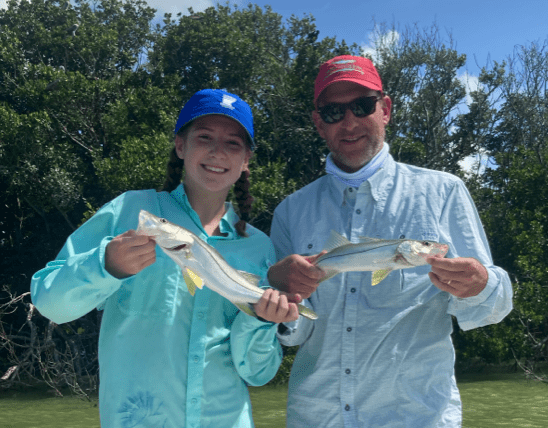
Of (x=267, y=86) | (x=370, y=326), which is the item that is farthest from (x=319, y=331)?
(x=267, y=86)

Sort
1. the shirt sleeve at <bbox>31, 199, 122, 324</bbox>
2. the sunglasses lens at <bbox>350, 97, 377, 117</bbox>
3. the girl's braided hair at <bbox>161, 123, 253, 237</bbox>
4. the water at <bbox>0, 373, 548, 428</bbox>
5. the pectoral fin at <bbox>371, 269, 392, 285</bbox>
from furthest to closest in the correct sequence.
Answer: the water at <bbox>0, 373, 548, 428</bbox>, the sunglasses lens at <bbox>350, 97, 377, 117</bbox>, the girl's braided hair at <bbox>161, 123, 253, 237</bbox>, the pectoral fin at <bbox>371, 269, 392, 285</bbox>, the shirt sleeve at <bbox>31, 199, 122, 324</bbox>

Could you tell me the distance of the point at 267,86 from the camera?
19.9 meters

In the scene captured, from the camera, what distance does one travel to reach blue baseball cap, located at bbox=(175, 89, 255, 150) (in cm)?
309

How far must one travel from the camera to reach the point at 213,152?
3.05 m

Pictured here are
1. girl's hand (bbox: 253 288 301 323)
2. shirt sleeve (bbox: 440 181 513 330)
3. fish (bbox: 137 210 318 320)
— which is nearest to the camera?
fish (bbox: 137 210 318 320)

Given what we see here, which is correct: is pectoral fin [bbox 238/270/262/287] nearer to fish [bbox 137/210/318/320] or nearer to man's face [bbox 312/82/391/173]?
fish [bbox 137/210/318/320]

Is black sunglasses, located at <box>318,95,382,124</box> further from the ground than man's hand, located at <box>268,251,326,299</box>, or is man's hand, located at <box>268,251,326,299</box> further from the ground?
black sunglasses, located at <box>318,95,382,124</box>

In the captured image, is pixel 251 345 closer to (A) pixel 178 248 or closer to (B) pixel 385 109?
(A) pixel 178 248

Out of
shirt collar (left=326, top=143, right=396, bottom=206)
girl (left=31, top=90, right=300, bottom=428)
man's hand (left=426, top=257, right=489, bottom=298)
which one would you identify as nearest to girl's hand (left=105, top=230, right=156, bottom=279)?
girl (left=31, top=90, right=300, bottom=428)

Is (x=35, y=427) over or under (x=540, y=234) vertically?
under

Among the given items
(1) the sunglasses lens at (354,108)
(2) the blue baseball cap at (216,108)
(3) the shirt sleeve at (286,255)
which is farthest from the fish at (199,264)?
(1) the sunglasses lens at (354,108)

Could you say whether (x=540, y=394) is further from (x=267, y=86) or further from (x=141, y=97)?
(x=141, y=97)

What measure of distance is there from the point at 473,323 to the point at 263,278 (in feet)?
3.66

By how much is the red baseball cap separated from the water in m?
13.0
